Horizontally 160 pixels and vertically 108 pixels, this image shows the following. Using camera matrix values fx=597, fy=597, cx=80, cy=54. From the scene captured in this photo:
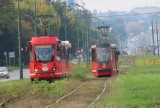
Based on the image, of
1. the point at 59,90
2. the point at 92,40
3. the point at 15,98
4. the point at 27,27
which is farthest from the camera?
the point at 92,40

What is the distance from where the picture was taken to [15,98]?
86.9 ft

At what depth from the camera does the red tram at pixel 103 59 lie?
174ft

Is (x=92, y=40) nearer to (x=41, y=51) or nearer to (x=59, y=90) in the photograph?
(x=41, y=51)

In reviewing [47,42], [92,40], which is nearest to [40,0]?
[92,40]

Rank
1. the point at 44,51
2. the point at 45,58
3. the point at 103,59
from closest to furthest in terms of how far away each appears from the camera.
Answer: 1. the point at 45,58
2. the point at 44,51
3. the point at 103,59

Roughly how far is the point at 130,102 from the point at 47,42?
20.5 meters

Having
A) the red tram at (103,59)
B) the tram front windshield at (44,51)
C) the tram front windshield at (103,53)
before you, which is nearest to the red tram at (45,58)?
the tram front windshield at (44,51)

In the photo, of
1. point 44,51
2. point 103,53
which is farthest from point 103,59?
point 44,51

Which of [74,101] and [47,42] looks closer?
[74,101]

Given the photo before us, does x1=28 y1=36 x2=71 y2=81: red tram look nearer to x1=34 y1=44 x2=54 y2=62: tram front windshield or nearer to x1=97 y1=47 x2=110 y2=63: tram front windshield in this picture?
x1=34 y1=44 x2=54 y2=62: tram front windshield

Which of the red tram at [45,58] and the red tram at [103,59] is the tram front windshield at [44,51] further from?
the red tram at [103,59]

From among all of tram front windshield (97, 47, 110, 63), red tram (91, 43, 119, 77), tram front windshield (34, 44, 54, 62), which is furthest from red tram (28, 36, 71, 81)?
tram front windshield (97, 47, 110, 63)

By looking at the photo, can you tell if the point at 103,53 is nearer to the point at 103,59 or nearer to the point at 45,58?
the point at 103,59

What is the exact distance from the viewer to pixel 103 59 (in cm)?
5350
